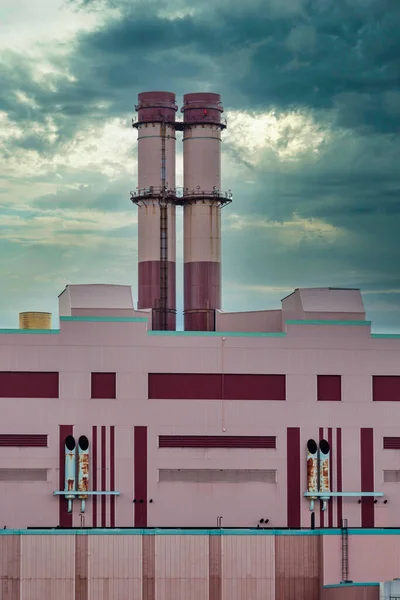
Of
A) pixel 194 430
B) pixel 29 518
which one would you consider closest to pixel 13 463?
pixel 29 518

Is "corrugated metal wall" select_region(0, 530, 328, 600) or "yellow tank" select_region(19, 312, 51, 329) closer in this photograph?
"corrugated metal wall" select_region(0, 530, 328, 600)

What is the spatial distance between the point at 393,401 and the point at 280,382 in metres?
6.92

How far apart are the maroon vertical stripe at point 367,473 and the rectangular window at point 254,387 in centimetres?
544

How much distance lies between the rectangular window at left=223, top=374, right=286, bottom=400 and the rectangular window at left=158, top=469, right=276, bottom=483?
429cm

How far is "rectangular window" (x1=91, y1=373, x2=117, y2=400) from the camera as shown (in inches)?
2940

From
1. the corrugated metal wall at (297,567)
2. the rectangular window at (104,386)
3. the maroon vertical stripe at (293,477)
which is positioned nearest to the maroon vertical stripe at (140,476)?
the rectangular window at (104,386)

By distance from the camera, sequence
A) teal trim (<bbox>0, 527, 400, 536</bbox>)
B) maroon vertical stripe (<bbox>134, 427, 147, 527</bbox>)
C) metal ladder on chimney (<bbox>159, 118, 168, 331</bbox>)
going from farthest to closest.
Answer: metal ladder on chimney (<bbox>159, 118, 168, 331</bbox>) < maroon vertical stripe (<bbox>134, 427, 147, 527</bbox>) < teal trim (<bbox>0, 527, 400, 536</bbox>)

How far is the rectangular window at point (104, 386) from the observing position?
2940 inches

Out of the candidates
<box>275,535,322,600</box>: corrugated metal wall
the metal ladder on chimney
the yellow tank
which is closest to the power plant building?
the yellow tank

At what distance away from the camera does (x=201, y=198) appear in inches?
3656

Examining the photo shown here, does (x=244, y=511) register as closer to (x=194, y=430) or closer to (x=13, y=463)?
(x=194, y=430)

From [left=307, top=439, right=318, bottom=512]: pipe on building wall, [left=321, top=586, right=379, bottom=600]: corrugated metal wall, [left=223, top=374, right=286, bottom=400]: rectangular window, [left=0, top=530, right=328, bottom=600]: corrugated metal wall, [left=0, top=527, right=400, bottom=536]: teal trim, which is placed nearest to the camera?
[left=321, top=586, right=379, bottom=600]: corrugated metal wall

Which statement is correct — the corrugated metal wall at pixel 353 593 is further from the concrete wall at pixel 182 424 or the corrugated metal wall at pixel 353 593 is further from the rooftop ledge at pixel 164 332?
the rooftop ledge at pixel 164 332

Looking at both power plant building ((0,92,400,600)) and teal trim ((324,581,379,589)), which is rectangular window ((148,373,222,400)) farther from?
teal trim ((324,581,379,589))
